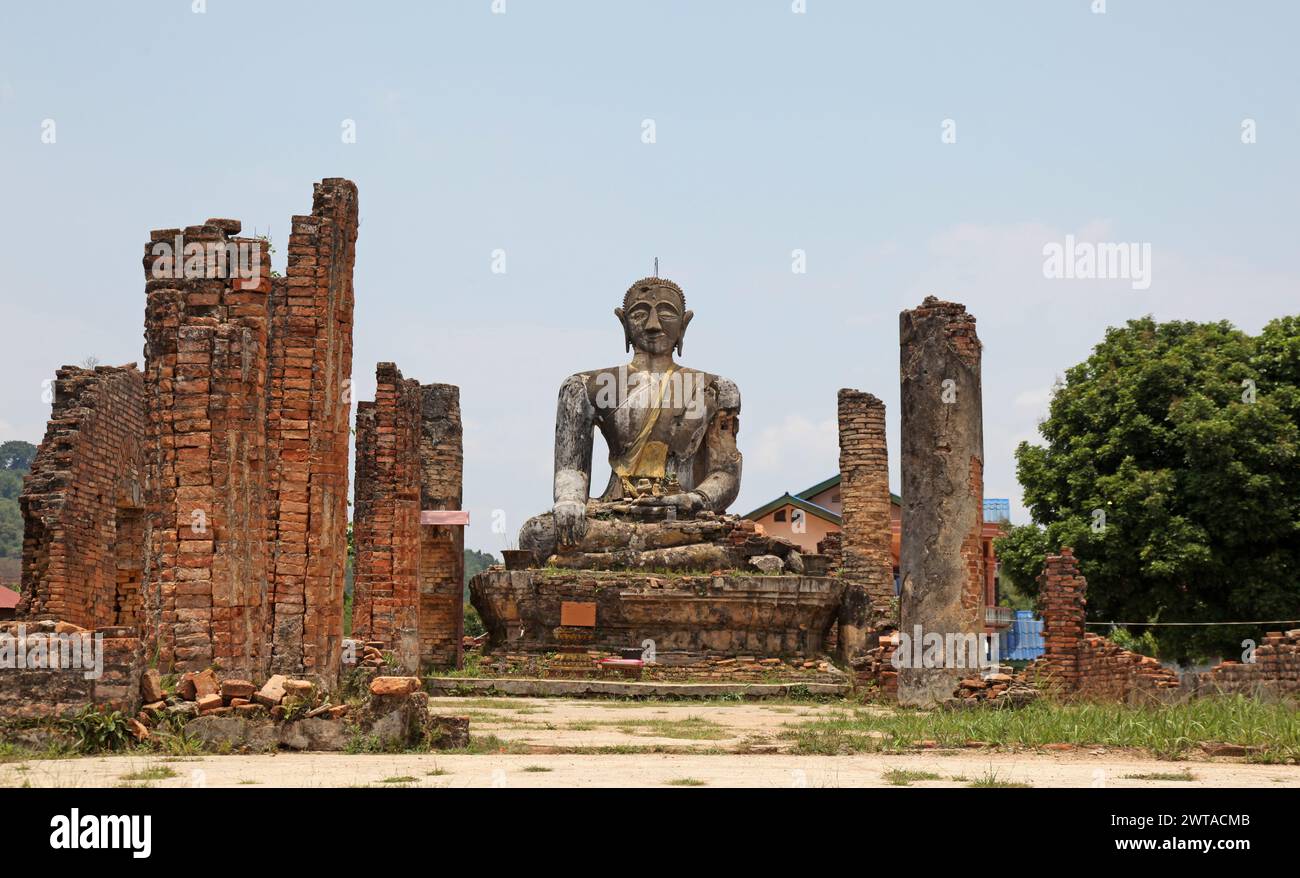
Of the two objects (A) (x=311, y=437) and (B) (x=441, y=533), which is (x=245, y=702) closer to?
(A) (x=311, y=437)

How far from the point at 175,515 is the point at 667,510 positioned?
12.1 metres

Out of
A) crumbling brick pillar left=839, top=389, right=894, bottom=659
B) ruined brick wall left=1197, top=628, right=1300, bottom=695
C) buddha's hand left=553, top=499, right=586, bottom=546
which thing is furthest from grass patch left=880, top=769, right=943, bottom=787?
crumbling brick pillar left=839, top=389, right=894, bottom=659

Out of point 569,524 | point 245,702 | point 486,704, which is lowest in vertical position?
point 486,704

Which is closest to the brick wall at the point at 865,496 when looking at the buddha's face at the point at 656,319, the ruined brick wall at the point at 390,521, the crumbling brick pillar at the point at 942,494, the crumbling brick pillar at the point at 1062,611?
the buddha's face at the point at 656,319

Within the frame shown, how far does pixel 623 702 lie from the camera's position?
1670cm

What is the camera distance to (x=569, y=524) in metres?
22.1

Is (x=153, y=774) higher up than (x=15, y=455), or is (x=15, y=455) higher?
(x=15, y=455)

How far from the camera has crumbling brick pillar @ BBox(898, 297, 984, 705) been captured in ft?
47.6

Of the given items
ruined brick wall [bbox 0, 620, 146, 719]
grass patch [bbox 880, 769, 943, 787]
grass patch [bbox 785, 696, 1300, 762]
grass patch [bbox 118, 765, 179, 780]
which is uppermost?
ruined brick wall [bbox 0, 620, 146, 719]

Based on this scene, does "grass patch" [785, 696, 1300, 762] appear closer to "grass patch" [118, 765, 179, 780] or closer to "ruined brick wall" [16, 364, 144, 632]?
"grass patch" [118, 765, 179, 780]

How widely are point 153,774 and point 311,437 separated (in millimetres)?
5253

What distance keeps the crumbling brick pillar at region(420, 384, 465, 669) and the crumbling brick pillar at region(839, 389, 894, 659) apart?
579 cm

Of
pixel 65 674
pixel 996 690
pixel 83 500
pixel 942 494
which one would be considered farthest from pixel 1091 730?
pixel 83 500

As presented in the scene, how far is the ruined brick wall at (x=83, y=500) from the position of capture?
55.1 ft
